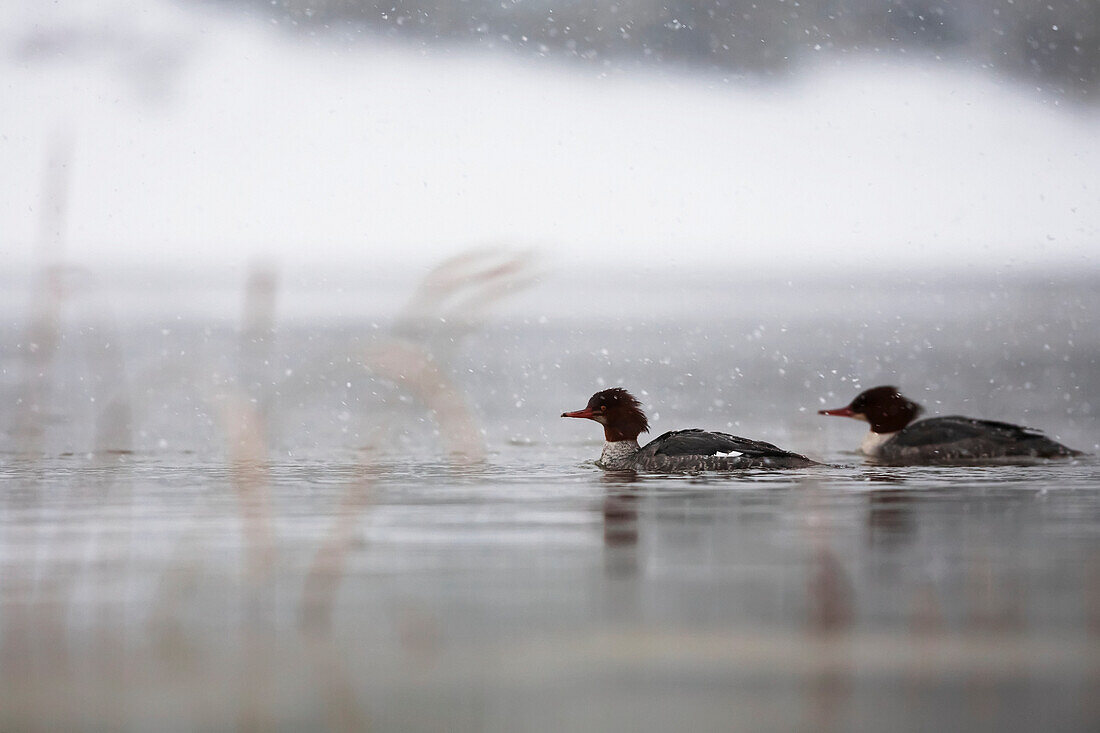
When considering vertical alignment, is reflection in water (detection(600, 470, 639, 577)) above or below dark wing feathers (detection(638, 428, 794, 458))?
below

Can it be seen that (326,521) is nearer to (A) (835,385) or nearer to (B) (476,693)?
(B) (476,693)

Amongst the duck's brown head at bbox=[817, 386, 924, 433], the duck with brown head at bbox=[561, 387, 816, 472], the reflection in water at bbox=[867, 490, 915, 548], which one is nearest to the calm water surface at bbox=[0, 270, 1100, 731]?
the reflection in water at bbox=[867, 490, 915, 548]

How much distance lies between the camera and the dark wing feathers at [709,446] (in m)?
8.66

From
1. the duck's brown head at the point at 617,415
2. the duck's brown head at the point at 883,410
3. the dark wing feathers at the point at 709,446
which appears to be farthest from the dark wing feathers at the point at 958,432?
the duck's brown head at the point at 617,415

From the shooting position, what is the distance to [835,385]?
2723 centimetres

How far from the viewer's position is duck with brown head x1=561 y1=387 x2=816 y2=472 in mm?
8672

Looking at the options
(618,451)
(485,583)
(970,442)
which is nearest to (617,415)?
(618,451)

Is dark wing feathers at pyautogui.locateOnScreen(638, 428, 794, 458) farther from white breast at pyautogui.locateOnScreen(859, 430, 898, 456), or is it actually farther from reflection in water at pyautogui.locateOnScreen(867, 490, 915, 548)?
reflection in water at pyautogui.locateOnScreen(867, 490, 915, 548)

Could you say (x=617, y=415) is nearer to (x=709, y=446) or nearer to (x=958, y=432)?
(x=709, y=446)

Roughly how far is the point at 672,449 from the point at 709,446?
307 mm

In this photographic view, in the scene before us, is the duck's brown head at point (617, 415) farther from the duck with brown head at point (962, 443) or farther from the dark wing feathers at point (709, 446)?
the duck with brown head at point (962, 443)

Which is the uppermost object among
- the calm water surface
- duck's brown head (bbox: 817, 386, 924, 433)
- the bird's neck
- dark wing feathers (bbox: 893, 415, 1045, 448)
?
duck's brown head (bbox: 817, 386, 924, 433)

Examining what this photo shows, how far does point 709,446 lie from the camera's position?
342 inches

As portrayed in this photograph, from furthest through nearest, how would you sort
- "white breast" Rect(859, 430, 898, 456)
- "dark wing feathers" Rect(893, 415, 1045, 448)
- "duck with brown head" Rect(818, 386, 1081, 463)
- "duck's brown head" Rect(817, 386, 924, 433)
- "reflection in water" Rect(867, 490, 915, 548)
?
"duck's brown head" Rect(817, 386, 924, 433), "white breast" Rect(859, 430, 898, 456), "dark wing feathers" Rect(893, 415, 1045, 448), "duck with brown head" Rect(818, 386, 1081, 463), "reflection in water" Rect(867, 490, 915, 548)
